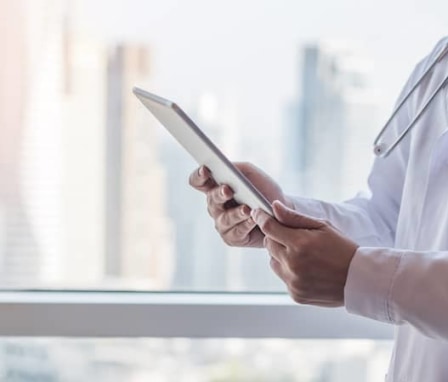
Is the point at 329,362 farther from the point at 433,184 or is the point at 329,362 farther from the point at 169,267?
the point at 433,184

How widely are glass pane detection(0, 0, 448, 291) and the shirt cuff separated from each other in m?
0.56

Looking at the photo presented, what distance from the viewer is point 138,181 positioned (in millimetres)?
1289

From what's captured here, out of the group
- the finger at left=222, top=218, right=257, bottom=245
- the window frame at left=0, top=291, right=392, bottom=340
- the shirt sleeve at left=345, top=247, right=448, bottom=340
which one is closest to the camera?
the shirt sleeve at left=345, top=247, right=448, bottom=340

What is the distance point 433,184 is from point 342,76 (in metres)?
0.48

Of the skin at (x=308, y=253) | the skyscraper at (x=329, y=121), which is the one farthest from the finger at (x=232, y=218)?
the skyscraper at (x=329, y=121)

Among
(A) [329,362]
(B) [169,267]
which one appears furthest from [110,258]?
(A) [329,362]

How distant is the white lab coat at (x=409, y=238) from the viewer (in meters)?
0.73

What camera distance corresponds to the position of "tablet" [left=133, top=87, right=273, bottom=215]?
78 centimetres

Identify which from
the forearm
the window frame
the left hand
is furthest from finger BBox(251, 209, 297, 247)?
the window frame

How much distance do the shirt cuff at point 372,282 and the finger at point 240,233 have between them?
0.24 metres

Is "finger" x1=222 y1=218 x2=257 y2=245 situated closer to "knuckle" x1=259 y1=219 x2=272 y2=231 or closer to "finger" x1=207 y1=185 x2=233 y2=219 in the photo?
"finger" x1=207 y1=185 x2=233 y2=219

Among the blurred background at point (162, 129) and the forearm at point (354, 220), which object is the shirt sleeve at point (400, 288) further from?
the blurred background at point (162, 129)

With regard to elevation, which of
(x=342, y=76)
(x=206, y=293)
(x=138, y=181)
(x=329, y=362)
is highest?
(x=342, y=76)

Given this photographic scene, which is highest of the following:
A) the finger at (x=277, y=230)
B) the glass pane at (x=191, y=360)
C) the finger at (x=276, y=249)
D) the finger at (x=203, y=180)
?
the finger at (x=203, y=180)
